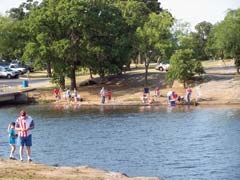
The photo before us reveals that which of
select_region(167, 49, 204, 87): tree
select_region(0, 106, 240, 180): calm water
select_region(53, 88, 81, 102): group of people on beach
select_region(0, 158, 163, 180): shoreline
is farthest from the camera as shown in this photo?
select_region(167, 49, 204, 87): tree

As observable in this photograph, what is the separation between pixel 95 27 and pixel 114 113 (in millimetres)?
19528

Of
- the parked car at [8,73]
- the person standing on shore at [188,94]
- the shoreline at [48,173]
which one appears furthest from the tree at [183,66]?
the shoreline at [48,173]

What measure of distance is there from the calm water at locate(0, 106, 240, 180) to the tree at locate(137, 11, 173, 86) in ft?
45.8

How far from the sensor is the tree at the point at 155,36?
78.6m

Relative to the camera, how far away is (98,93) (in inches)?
3056

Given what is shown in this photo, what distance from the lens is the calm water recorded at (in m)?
33.4

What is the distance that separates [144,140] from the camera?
44.1 m

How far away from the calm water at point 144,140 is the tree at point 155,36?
550 inches

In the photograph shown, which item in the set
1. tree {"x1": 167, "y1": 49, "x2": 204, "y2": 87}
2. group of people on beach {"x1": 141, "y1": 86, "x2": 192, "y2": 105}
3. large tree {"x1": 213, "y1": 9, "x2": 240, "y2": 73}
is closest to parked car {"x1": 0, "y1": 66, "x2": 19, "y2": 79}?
large tree {"x1": 213, "y1": 9, "x2": 240, "y2": 73}

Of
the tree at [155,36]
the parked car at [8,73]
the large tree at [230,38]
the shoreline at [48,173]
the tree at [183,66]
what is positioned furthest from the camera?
the parked car at [8,73]

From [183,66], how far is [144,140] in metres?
31.4

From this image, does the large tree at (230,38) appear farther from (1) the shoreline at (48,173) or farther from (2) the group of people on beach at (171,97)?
(1) the shoreline at (48,173)

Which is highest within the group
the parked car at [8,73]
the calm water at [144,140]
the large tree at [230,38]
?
the large tree at [230,38]

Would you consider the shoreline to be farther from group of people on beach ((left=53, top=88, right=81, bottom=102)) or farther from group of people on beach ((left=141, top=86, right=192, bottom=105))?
group of people on beach ((left=53, top=88, right=81, bottom=102))
